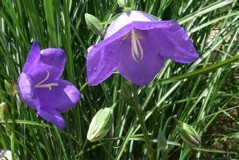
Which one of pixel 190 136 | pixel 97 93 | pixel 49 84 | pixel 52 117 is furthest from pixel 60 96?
pixel 97 93

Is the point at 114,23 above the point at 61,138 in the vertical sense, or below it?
above

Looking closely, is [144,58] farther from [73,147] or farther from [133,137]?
[73,147]

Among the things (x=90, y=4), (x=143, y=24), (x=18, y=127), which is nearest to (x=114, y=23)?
(x=143, y=24)

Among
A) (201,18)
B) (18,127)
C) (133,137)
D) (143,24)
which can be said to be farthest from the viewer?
(201,18)

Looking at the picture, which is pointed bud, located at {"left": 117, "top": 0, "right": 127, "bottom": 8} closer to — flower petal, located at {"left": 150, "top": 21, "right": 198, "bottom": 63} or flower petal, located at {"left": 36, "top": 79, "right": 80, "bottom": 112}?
flower petal, located at {"left": 150, "top": 21, "right": 198, "bottom": 63}

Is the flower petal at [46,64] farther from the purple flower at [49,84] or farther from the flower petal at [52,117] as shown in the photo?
the flower petal at [52,117]

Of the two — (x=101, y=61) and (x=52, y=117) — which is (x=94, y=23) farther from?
(x=52, y=117)
